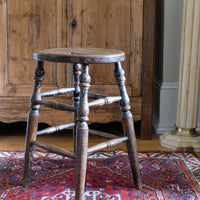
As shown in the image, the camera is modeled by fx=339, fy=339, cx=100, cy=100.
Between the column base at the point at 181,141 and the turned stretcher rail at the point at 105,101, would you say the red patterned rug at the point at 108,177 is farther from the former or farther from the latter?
the turned stretcher rail at the point at 105,101

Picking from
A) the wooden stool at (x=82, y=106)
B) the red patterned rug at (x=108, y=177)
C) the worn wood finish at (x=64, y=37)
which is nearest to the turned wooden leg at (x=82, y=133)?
the wooden stool at (x=82, y=106)

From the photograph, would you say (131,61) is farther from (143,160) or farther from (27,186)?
(27,186)

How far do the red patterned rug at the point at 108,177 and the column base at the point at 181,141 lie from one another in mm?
68

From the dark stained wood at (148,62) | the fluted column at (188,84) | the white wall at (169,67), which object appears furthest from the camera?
the white wall at (169,67)

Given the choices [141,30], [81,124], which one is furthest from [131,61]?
[81,124]

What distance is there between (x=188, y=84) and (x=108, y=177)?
81 centimetres

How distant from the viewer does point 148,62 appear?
2.18 metres

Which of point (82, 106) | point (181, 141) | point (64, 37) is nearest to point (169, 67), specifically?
point (181, 141)

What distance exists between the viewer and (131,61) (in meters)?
2.19

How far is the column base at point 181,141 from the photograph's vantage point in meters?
2.07

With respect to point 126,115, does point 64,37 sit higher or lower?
higher

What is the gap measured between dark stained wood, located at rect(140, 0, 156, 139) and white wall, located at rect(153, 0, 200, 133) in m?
0.29

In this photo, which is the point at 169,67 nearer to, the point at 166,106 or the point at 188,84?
the point at 166,106

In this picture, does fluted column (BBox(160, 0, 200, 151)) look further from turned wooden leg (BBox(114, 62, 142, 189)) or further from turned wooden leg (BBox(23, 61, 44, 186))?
turned wooden leg (BBox(23, 61, 44, 186))
